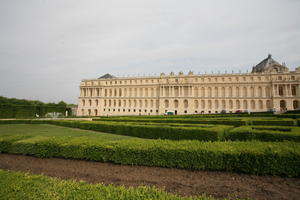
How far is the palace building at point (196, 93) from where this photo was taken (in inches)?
2020

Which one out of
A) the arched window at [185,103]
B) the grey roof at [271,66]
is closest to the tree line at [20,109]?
the arched window at [185,103]

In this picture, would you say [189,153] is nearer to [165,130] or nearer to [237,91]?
[165,130]

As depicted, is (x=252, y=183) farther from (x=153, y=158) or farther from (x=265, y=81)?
(x=265, y=81)

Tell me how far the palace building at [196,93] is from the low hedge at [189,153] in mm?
53276

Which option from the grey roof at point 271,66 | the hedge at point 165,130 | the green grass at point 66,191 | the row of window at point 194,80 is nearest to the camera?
the green grass at point 66,191

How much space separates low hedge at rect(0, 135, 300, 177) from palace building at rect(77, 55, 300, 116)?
175 feet

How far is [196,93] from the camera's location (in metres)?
60.2

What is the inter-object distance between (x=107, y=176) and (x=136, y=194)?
2.91 metres

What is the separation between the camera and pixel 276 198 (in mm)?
3883

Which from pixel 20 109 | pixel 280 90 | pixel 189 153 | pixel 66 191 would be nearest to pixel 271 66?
pixel 280 90

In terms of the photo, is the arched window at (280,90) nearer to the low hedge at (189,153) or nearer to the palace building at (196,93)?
the palace building at (196,93)

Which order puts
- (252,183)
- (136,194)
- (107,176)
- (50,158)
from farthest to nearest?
(50,158)
(107,176)
(252,183)
(136,194)

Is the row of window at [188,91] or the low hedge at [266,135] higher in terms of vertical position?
the row of window at [188,91]

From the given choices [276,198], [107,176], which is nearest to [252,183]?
[276,198]
